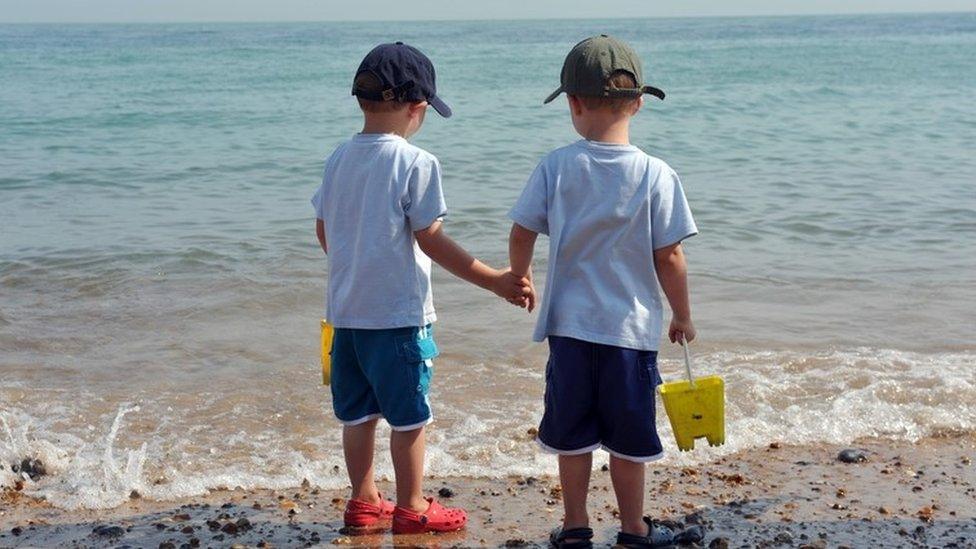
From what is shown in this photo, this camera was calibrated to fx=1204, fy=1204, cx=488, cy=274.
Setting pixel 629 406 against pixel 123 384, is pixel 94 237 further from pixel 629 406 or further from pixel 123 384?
pixel 629 406

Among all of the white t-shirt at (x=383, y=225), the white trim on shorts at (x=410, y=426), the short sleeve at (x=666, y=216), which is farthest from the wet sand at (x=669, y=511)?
the short sleeve at (x=666, y=216)

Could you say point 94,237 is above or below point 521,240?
below

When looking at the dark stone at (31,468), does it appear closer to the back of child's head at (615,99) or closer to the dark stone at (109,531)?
the dark stone at (109,531)

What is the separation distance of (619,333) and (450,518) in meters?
0.96

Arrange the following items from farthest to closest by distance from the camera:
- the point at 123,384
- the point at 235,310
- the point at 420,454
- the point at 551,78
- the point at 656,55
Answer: the point at 656,55 → the point at 551,78 → the point at 235,310 → the point at 123,384 → the point at 420,454

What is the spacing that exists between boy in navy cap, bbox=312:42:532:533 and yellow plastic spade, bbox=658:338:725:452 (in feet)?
1.82

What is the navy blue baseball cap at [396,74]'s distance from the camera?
148 inches

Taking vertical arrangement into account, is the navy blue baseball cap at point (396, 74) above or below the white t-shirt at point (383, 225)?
above

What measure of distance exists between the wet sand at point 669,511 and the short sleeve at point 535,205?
1.08 meters

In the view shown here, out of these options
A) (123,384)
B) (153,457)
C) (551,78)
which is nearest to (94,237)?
(123,384)

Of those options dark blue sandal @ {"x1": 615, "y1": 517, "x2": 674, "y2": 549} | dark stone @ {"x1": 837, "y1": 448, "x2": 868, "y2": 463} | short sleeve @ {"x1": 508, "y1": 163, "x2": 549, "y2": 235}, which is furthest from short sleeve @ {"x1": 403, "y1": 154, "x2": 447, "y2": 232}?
dark stone @ {"x1": 837, "y1": 448, "x2": 868, "y2": 463}

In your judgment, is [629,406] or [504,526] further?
[504,526]

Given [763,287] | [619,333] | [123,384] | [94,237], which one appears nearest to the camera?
[619,333]

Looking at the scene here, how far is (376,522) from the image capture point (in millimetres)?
4020
